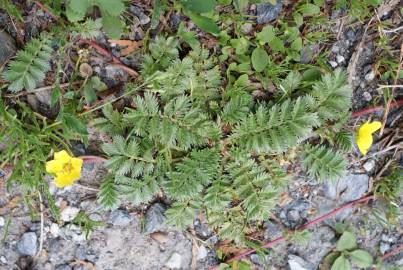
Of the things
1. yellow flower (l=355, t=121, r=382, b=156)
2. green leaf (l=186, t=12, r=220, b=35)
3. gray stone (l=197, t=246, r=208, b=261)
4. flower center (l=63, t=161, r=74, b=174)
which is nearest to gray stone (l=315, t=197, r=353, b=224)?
yellow flower (l=355, t=121, r=382, b=156)

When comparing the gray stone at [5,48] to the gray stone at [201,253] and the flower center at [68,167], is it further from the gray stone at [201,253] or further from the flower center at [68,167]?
the gray stone at [201,253]

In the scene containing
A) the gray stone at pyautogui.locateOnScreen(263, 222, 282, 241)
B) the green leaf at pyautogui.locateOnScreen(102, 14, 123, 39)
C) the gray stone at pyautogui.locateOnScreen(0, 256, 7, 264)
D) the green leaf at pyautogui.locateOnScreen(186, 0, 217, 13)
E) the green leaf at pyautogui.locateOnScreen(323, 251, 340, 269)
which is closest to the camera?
the green leaf at pyautogui.locateOnScreen(186, 0, 217, 13)

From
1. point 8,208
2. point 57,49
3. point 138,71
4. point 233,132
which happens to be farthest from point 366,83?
point 8,208

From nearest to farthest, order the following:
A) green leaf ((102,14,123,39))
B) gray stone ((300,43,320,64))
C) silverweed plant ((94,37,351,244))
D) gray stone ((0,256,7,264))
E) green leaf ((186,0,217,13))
→ 1. green leaf ((186,0,217,13))
2. green leaf ((102,14,123,39))
3. silverweed plant ((94,37,351,244))
4. gray stone ((0,256,7,264))
5. gray stone ((300,43,320,64))

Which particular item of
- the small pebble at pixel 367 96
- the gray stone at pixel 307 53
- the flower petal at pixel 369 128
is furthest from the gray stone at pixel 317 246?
the gray stone at pixel 307 53

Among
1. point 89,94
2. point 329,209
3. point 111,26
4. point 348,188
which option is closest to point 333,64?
point 348,188

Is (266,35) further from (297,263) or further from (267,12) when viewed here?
(297,263)

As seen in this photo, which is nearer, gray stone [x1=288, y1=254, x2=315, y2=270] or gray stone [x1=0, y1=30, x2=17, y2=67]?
gray stone [x1=0, y1=30, x2=17, y2=67]

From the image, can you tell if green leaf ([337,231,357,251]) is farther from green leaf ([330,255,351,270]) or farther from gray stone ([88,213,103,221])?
gray stone ([88,213,103,221])
